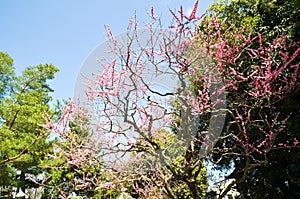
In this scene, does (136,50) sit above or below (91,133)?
above

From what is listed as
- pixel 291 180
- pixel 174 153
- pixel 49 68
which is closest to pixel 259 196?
pixel 291 180

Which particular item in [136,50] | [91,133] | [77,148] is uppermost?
[136,50]

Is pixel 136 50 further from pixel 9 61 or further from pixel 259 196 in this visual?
pixel 9 61

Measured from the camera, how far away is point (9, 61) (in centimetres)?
1001

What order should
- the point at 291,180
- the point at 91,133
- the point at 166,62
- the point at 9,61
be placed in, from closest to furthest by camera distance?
the point at 166,62, the point at 91,133, the point at 291,180, the point at 9,61

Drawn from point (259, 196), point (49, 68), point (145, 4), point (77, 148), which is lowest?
point (259, 196)

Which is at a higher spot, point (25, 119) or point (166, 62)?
point (25, 119)

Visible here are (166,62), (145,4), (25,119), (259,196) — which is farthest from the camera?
(25,119)

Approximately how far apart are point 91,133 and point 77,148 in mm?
655

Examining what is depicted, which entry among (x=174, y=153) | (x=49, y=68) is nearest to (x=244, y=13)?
(x=174, y=153)

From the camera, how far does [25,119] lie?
7.61 metres

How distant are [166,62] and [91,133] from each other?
1518mm

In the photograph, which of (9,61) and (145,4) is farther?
(9,61)

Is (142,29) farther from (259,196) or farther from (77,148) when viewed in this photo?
(259,196)
